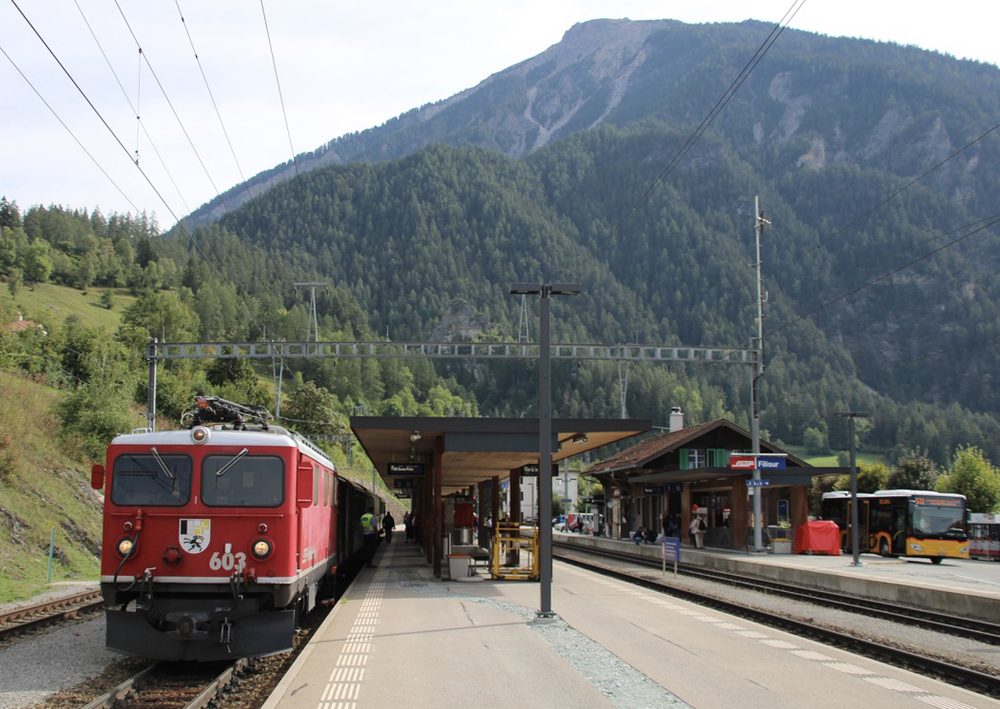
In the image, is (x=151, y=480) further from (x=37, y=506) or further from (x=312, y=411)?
(x=312, y=411)

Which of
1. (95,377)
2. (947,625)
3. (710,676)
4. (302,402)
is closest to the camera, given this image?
(710,676)

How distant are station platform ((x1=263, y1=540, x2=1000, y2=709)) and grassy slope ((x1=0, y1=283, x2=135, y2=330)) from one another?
82622 mm

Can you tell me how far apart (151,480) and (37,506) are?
14782 mm

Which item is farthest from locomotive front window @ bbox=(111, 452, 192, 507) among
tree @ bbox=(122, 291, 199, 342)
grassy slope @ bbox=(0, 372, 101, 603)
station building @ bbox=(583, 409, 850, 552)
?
tree @ bbox=(122, 291, 199, 342)

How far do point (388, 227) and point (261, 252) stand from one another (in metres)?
39.4

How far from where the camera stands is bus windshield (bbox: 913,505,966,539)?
1382 inches

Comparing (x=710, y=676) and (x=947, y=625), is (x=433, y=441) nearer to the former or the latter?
(x=947, y=625)

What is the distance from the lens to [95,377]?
31.8 meters

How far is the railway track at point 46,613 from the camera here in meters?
13.1

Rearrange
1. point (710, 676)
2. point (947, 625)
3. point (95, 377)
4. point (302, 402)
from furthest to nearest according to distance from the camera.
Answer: point (302, 402) → point (95, 377) → point (947, 625) → point (710, 676)

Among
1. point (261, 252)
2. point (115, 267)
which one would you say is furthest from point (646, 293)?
point (115, 267)

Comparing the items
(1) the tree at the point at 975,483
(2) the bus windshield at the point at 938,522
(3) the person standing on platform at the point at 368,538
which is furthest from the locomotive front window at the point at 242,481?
(1) the tree at the point at 975,483

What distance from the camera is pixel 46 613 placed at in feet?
49.1

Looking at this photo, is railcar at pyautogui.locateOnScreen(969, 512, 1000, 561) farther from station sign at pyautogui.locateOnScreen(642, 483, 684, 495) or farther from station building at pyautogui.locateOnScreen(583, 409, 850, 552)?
station sign at pyautogui.locateOnScreen(642, 483, 684, 495)
